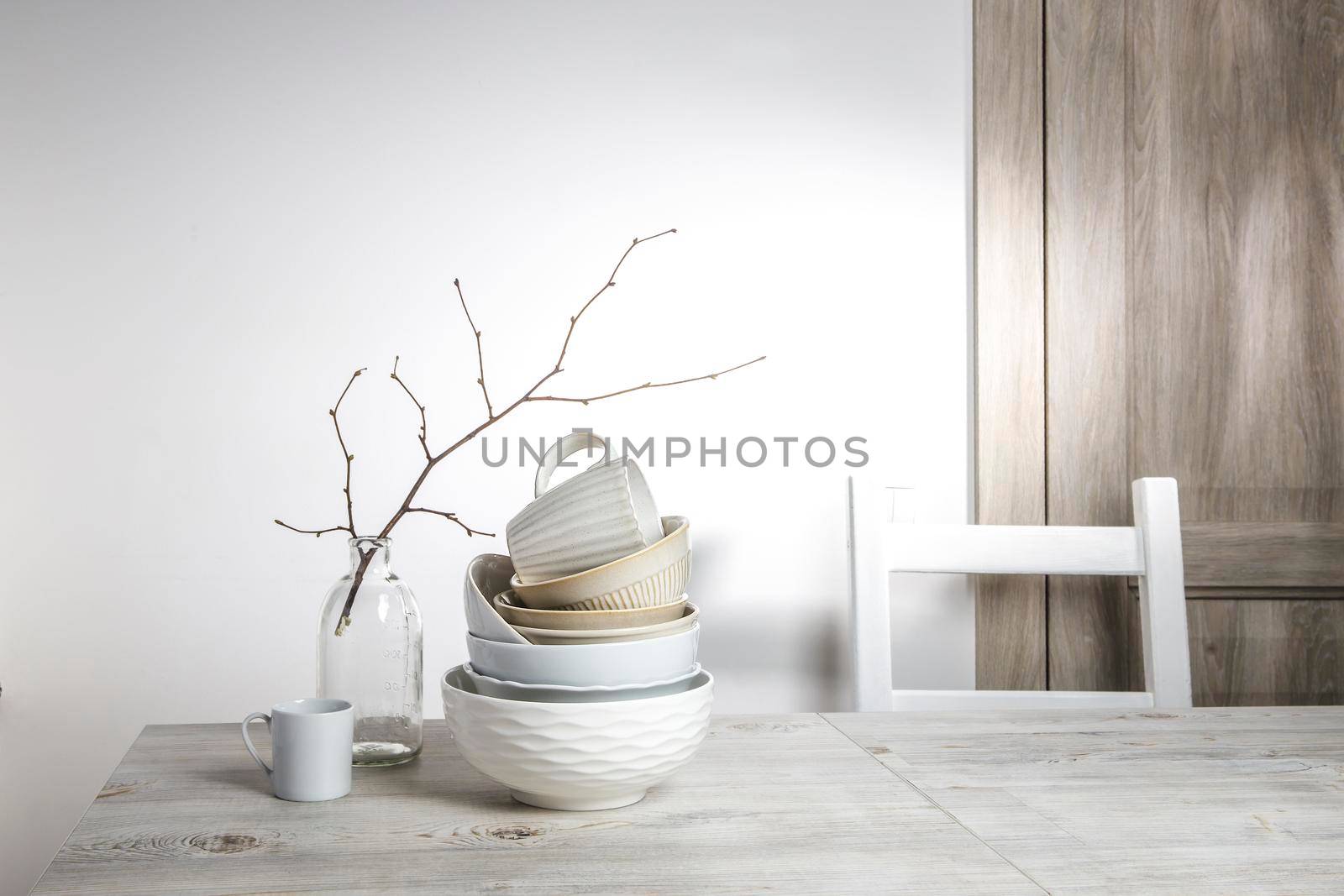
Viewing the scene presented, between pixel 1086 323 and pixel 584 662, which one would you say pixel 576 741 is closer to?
pixel 584 662

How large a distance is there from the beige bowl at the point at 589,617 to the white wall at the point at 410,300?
875mm

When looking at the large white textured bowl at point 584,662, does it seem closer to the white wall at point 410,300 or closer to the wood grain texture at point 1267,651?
the white wall at point 410,300

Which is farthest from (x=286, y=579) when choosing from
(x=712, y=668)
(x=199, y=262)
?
(x=712, y=668)

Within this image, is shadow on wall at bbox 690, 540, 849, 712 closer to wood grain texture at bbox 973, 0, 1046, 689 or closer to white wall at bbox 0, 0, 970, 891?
white wall at bbox 0, 0, 970, 891

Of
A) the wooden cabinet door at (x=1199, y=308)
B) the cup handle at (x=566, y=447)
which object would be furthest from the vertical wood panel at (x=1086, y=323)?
the cup handle at (x=566, y=447)

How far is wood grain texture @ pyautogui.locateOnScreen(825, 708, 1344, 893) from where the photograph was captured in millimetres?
653

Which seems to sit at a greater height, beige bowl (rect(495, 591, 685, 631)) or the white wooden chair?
beige bowl (rect(495, 591, 685, 631))

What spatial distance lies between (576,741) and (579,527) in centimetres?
16

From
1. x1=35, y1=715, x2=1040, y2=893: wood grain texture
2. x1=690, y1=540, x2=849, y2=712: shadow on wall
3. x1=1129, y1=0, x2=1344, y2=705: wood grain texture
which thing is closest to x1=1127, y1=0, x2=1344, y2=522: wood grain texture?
x1=1129, y1=0, x2=1344, y2=705: wood grain texture

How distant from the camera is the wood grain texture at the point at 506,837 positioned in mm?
618

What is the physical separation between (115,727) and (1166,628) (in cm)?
165

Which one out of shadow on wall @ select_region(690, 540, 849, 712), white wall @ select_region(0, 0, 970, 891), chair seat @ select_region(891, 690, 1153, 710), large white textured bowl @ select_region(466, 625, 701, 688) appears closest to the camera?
large white textured bowl @ select_region(466, 625, 701, 688)

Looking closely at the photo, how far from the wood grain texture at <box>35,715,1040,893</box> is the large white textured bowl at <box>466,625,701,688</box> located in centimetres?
11

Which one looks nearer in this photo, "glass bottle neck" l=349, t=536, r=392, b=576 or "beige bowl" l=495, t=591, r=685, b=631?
"beige bowl" l=495, t=591, r=685, b=631
